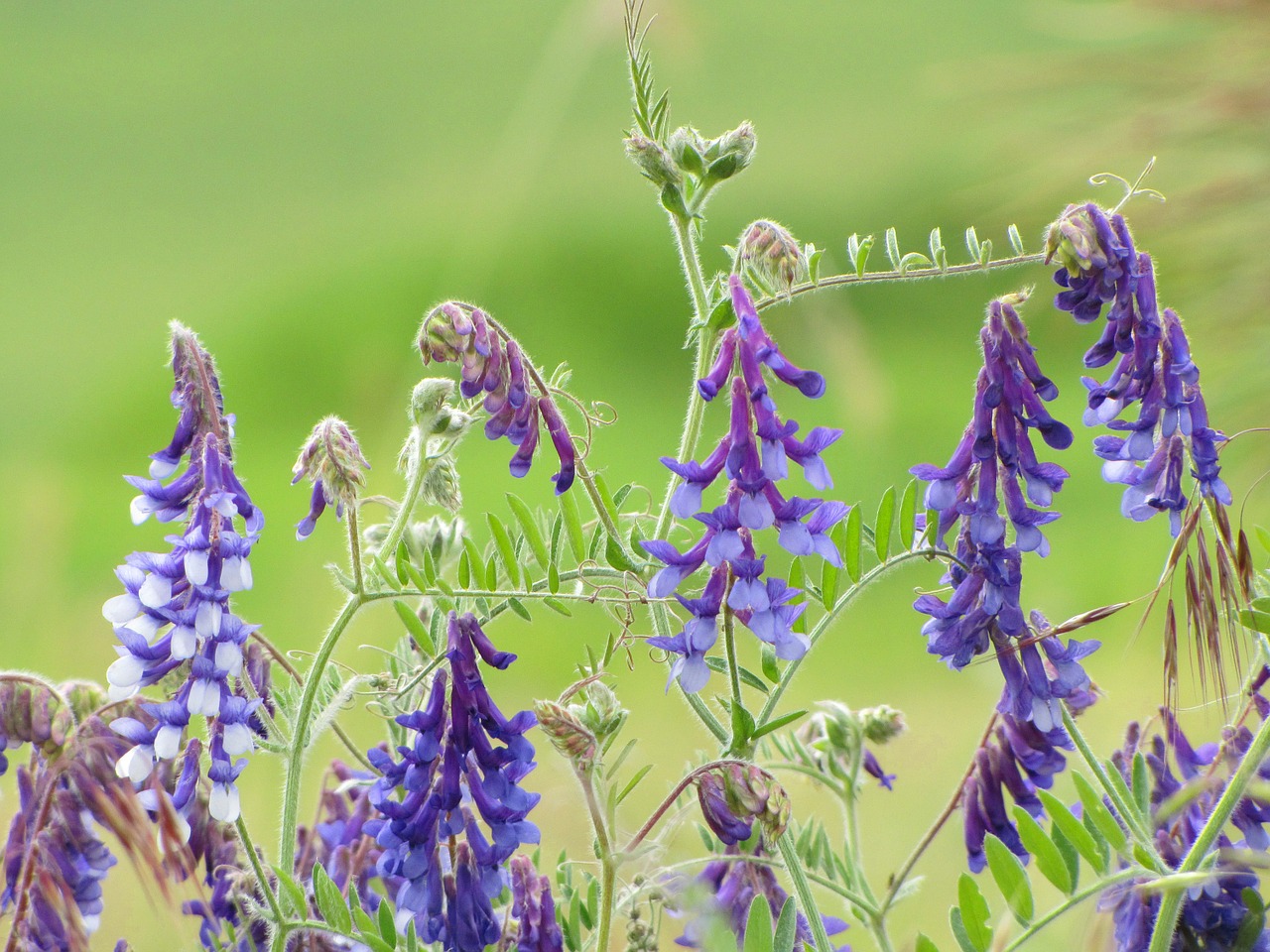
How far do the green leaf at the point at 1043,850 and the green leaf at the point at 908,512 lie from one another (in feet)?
0.34

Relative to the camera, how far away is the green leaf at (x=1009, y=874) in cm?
45

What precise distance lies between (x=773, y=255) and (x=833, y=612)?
124 millimetres

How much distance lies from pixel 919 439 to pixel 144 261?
250 cm

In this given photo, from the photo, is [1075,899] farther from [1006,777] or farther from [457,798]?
[457,798]

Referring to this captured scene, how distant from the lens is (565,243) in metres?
3.75

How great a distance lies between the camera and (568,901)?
53cm

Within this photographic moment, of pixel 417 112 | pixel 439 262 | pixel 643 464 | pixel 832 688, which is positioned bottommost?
pixel 832 688

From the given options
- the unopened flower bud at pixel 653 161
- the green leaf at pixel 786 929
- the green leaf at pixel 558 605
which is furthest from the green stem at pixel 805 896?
the unopened flower bud at pixel 653 161

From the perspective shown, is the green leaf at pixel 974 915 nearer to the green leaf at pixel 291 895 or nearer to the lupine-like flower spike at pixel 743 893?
the lupine-like flower spike at pixel 743 893

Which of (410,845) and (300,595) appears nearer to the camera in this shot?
(410,845)

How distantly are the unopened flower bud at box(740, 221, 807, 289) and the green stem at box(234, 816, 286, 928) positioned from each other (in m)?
0.24

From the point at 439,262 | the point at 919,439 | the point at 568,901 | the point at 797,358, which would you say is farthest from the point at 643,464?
the point at 568,901

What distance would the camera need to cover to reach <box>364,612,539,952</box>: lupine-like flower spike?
43 centimetres

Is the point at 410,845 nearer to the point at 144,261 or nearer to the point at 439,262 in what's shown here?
the point at 439,262
